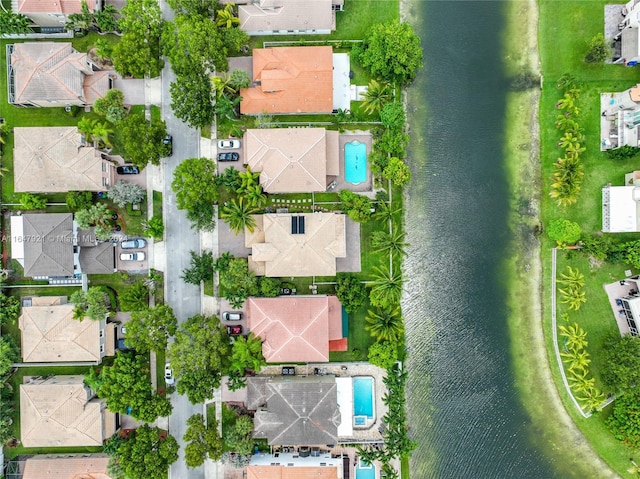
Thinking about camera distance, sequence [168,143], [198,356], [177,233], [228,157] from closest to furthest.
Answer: [198,356]
[168,143]
[228,157]
[177,233]

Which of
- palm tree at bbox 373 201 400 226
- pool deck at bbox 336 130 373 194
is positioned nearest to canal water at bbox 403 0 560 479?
palm tree at bbox 373 201 400 226

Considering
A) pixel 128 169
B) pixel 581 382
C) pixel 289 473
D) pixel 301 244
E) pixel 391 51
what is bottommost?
pixel 289 473

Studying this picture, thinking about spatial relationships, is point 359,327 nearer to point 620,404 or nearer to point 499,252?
point 499,252

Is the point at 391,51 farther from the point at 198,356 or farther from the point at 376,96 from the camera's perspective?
the point at 198,356

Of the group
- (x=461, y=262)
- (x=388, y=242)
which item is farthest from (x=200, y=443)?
(x=461, y=262)

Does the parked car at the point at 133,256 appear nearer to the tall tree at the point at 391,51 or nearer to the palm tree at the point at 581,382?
the tall tree at the point at 391,51

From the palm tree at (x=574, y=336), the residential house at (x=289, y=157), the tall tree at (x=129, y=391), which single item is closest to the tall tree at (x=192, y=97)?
the residential house at (x=289, y=157)

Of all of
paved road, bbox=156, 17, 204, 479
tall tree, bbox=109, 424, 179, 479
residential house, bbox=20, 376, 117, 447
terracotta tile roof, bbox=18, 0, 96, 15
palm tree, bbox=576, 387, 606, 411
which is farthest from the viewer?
paved road, bbox=156, 17, 204, 479

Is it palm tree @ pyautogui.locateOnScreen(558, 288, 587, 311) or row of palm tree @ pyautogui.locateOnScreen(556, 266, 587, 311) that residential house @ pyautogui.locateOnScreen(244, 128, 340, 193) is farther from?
palm tree @ pyautogui.locateOnScreen(558, 288, 587, 311)
